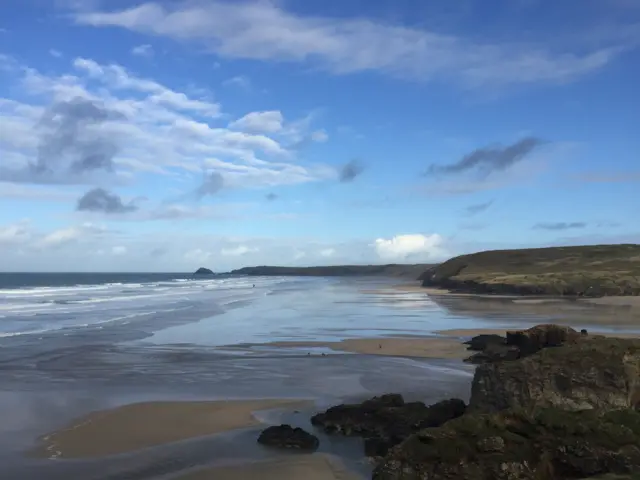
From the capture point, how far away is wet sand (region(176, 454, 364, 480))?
940 centimetres

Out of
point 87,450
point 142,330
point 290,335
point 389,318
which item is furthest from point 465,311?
point 87,450

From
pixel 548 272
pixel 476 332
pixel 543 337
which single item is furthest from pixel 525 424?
pixel 548 272

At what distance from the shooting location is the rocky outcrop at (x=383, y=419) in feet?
35.6

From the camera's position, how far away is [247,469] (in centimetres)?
977

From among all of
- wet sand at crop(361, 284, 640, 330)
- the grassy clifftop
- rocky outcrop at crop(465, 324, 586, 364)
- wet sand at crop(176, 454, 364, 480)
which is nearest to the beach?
wet sand at crop(176, 454, 364, 480)

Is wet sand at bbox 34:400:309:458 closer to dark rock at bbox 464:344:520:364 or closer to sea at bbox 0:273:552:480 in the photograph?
sea at bbox 0:273:552:480

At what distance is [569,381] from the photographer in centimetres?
989

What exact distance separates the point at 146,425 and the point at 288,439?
3555 millimetres

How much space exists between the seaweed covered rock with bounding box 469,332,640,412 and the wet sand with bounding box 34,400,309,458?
5.24 meters

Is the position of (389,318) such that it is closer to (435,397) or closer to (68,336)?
(68,336)

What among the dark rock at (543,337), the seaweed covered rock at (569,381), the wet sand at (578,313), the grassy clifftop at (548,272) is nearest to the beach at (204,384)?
the wet sand at (578,313)

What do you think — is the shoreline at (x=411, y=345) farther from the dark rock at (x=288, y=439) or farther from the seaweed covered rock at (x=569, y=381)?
the dark rock at (x=288, y=439)

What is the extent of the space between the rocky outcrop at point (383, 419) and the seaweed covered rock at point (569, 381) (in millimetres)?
→ 1112

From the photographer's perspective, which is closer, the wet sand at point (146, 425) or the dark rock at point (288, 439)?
the dark rock at point (288, 439)
